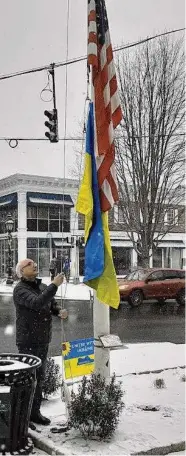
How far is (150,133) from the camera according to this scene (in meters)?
20.7

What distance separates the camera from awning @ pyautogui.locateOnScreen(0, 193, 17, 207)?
36.7m

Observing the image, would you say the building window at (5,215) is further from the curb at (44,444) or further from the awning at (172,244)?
the curb at (44,444)

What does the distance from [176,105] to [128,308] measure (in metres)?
8.00

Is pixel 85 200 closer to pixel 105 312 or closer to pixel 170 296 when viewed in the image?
pixel 105 312

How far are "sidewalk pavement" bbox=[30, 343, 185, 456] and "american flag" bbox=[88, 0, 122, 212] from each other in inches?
83.3

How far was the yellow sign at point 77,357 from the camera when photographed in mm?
6111

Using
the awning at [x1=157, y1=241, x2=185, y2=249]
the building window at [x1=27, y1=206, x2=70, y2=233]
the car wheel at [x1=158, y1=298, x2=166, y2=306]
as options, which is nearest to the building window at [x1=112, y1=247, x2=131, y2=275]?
the awning at [x1=157, y1=241, x2=185, y2=249]

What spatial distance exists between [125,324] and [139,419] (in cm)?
890

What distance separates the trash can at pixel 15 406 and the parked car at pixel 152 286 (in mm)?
14348

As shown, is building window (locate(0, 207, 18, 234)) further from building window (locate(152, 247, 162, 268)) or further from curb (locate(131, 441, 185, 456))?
curb (locate(131, 441, 185, 456))

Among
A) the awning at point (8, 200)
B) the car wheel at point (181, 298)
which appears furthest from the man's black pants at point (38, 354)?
the awning at point (8, 200)

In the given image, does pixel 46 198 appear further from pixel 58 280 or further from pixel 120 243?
pixel 58 280

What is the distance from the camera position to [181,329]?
13.2 meters

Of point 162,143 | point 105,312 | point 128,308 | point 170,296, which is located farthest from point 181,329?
point 162,143
